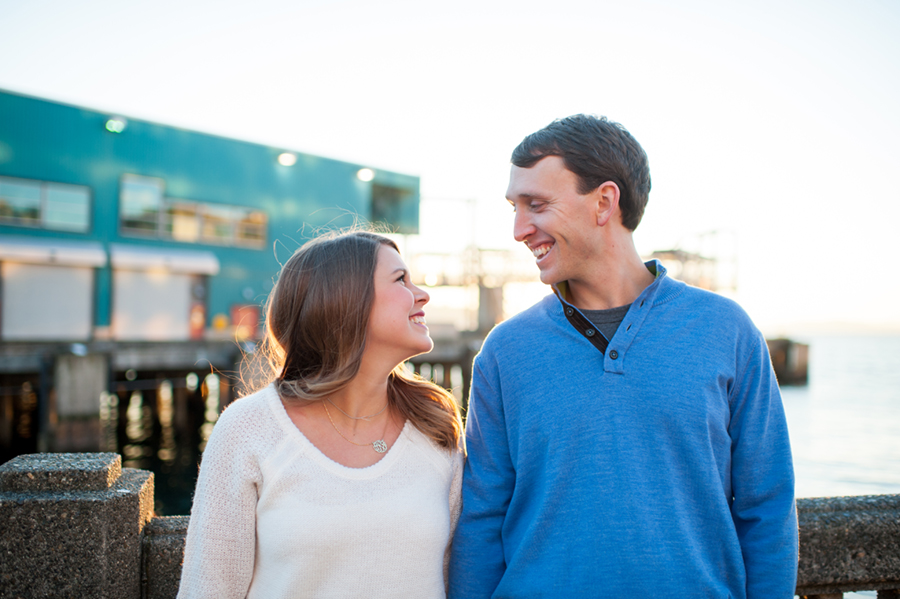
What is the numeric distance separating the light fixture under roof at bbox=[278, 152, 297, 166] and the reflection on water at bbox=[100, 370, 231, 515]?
877cm

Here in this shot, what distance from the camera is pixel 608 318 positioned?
7.45 feet

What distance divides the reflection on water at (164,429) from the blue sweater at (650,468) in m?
11.8

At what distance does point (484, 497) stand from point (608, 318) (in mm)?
801

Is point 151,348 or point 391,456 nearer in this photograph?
point 391,456

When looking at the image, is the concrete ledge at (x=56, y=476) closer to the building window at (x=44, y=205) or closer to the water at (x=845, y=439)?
the water at (x=845, y=439)

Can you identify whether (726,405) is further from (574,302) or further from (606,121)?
(606,121)

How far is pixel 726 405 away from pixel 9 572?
263 cm

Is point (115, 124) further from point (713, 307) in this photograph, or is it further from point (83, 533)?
point (713, 307)

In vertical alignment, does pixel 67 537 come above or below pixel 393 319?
below

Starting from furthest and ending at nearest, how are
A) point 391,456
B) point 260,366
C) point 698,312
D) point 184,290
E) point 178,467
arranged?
point 184,290 < point 178,467 < point 260,366 < point 391,456 < point 698,312

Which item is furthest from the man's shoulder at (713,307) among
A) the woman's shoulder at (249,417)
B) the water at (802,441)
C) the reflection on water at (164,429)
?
the reflection on water at (164,429)

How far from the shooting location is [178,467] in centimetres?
1568

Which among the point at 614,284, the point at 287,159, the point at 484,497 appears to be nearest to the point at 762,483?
the point at 614,284

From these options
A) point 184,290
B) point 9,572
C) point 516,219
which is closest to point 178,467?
point 184,290
